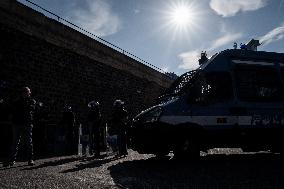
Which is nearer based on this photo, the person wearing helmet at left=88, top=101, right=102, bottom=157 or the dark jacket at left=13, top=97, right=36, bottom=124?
the dark jacket at left=13, top=97, right=36, bottom=124

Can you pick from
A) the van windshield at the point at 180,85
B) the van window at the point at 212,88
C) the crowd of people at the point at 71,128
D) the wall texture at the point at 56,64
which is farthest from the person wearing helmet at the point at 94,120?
the van window at the point at 212,88

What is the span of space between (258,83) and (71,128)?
225 inches

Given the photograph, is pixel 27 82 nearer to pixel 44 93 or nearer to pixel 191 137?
pixel 44 93

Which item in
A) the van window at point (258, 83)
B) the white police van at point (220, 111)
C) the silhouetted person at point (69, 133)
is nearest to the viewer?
the white police van at point (220, 111)

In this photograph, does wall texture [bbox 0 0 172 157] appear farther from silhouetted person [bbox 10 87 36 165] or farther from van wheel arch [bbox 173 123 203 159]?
van wheel arch [bbox 173 123 203 159]

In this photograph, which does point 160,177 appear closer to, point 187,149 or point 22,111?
point 187,149

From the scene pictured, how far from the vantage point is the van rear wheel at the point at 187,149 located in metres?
7.08

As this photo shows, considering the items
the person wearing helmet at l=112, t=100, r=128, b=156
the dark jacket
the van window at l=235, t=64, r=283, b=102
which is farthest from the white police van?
the dark jacket

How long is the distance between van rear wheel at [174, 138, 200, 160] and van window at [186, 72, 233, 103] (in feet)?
2.80

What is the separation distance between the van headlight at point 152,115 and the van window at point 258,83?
1794 millimetres

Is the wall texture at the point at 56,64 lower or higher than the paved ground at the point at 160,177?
higher

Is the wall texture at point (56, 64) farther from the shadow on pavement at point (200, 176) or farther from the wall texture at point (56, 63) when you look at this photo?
the shadow on pavement at point (200, 176)

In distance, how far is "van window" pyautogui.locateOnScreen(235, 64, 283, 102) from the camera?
7.61m

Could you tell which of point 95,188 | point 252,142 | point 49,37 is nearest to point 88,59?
point 49,37
